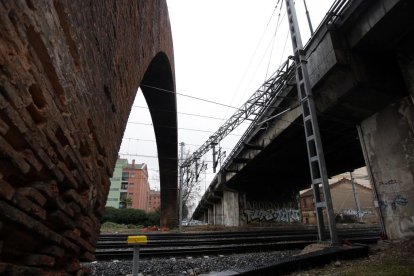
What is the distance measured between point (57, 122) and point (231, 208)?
2728 cm

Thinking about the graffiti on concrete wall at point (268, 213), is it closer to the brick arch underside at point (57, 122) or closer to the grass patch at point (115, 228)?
the grass patch at point (115, 228)

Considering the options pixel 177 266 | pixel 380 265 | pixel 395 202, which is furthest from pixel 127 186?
pixel 380 265

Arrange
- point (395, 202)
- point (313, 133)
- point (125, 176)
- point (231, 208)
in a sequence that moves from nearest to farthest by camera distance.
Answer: point (395, 202) → point (313, 133) → point (231, 208) → point (125, 176)

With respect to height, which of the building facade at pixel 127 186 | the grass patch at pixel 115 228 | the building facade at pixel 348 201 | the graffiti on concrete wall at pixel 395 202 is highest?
the building facade at pixel 127 186

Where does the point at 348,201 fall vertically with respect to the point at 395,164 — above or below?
above

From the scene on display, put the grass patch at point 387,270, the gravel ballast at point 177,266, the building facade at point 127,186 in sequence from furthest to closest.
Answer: the building facade at point 127,186, the gravel ballast at point 177,266, the grass patch at point 387,270

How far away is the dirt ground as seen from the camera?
14.0 ft

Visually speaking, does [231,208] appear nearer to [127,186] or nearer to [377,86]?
[377,86]

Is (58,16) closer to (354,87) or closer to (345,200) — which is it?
(354,87)

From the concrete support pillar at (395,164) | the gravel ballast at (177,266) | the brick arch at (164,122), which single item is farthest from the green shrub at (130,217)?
the concrete support pillar at (395,164)

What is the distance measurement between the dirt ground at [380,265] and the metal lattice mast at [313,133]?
1.12 m

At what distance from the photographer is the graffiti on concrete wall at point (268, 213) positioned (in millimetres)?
27094

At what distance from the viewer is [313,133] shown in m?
7.96

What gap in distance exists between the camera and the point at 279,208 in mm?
29031
